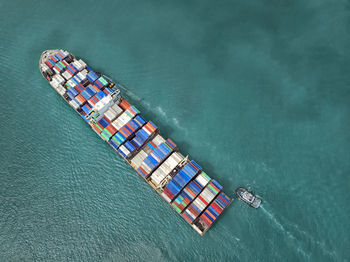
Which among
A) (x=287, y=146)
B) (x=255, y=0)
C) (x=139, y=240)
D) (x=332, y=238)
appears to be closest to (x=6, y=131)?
(x=139, y=240)

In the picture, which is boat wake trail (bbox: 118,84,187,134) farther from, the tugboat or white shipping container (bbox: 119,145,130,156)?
the tugboat

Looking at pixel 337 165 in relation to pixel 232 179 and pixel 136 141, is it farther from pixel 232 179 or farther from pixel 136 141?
pixel 136 141

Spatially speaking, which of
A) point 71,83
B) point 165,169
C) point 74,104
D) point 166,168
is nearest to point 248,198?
point 166,168

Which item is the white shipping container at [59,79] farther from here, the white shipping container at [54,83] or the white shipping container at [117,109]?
the white shipping container at [117,109]

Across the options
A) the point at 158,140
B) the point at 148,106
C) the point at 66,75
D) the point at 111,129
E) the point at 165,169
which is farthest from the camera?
the point at 66,75

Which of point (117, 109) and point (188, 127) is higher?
point (188, 127)

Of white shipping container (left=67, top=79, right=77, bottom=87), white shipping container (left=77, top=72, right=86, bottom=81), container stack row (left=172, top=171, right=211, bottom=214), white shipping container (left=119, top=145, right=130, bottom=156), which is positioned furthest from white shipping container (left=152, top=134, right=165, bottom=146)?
white shipping container (left=67, top=79, right=77, bottom=87)

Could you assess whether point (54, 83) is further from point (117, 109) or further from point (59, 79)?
point (117, 109)
